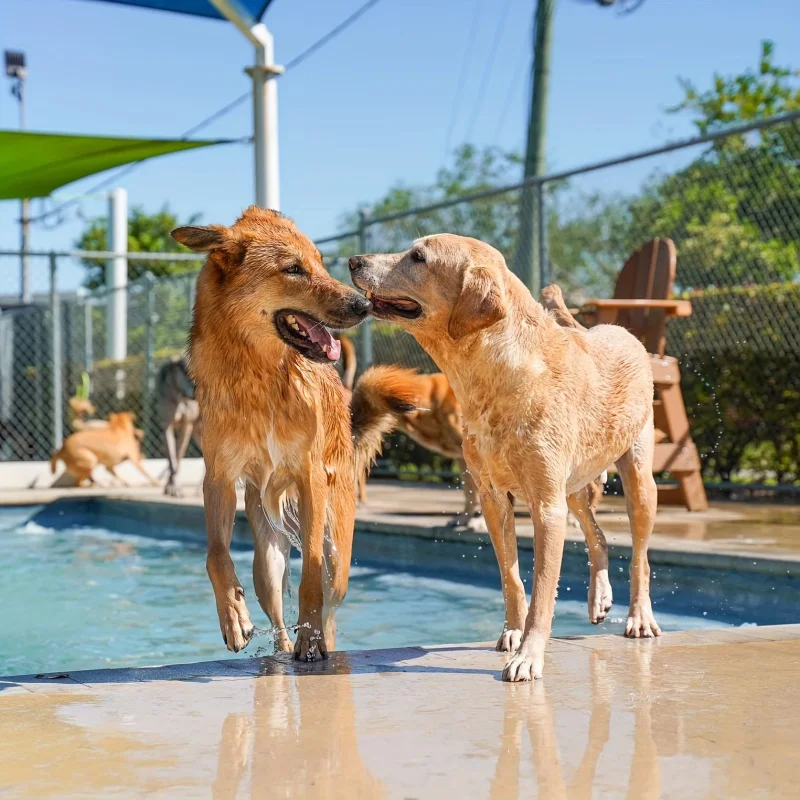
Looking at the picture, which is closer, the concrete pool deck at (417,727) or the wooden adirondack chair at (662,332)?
the concrete pool deck at (417,727)

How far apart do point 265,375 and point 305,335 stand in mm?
198

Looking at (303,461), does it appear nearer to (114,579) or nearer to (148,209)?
(114,579)

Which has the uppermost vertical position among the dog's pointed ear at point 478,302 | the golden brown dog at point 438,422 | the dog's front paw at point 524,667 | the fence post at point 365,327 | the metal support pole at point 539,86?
the metal support pole at point 539,86

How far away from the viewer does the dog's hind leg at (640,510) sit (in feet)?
13.5

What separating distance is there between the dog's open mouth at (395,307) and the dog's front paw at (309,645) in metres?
1.08

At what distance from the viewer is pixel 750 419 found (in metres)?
10.2

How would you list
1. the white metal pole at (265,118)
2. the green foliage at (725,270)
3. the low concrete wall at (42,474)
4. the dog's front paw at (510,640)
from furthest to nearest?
the low concrete wall at (42,474) → the green foliage at (725,270) → the white metal pole at (265,118) → the dog's front paw at (510,640)

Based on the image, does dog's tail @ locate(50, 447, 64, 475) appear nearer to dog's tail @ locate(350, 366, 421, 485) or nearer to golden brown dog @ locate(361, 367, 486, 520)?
golden brown dog @ locate(361, 367, 486, 520)

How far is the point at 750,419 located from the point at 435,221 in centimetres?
471

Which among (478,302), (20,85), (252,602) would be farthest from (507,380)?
(20,85)

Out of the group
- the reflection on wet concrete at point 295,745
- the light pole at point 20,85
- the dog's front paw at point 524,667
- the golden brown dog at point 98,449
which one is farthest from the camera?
the light pole at point 20,85

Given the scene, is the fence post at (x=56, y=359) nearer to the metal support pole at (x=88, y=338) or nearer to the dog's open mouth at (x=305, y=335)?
the metal support pole at (x=88, y=338)

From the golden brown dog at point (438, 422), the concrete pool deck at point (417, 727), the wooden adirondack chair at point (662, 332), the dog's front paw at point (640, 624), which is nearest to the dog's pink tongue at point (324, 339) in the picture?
the concrete pool deck at point (417, 727)

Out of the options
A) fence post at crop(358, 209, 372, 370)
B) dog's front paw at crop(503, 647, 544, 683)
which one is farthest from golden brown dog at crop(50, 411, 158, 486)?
dog's front paw at crop(503, 647, 544, 683)
